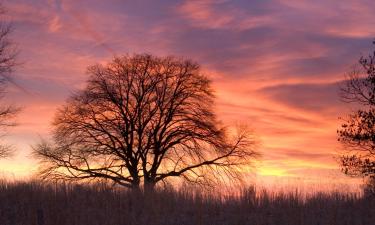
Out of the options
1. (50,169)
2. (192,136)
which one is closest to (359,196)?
(192,136)

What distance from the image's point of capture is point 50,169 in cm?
4178

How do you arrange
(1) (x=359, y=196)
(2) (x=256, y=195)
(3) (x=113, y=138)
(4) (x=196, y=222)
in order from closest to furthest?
(4) (x=196, y=222)
(2) (x=256, y=195)
(1) (x=359, y=196)
(3) (x=113, y=138)

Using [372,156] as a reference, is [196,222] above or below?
below

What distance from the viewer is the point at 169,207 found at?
21.0 m

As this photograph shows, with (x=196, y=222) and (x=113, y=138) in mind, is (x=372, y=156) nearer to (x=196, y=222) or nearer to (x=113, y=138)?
(x=196, y=222)

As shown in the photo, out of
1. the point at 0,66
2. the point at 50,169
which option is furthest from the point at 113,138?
the point at 0,66

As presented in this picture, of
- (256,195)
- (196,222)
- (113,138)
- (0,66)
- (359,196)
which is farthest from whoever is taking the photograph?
(113,138)

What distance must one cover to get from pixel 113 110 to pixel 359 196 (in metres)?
22.2

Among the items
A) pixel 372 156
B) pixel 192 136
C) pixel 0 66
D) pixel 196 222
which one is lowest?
pixel 196 222

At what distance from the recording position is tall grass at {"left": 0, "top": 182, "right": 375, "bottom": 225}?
64.6 feet

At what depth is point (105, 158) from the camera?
4134 cm

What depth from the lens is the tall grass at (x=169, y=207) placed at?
Answer: 19703 millimetres

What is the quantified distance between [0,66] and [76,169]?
13376 millimetres

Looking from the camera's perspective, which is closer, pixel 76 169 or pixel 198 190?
pixel 198 190
